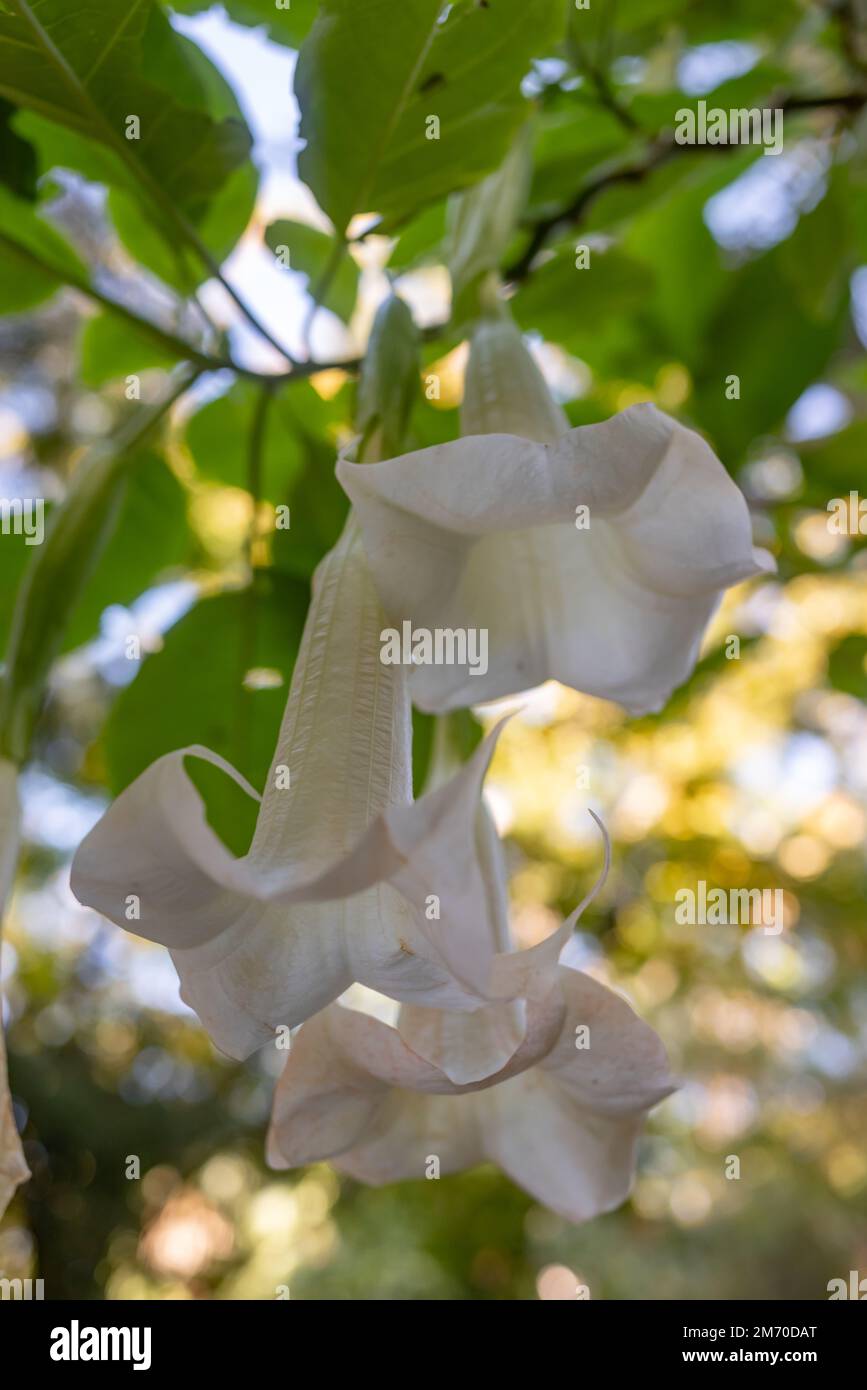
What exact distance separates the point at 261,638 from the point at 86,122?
0.21 m

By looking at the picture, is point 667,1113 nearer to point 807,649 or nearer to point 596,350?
point 807,649

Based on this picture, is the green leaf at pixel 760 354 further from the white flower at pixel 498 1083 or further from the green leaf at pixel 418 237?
the white flower at pixel 498 1083

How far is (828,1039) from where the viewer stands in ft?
11.6

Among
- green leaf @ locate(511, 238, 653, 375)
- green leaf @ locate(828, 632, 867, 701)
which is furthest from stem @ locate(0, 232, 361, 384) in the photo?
green leaf @ locate(828, 632, 867, 701)

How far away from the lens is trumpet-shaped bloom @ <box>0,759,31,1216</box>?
0.33m

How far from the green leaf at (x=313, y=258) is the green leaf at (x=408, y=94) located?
9cm

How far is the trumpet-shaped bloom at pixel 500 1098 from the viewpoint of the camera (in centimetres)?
32

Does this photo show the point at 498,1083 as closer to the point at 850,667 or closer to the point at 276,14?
the point at 276,14

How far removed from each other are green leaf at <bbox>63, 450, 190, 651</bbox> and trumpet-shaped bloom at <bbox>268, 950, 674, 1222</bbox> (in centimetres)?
29

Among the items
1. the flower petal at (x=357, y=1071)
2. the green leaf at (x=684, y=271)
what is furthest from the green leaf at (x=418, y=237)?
→ the flower petal at (x=357, y=1071)

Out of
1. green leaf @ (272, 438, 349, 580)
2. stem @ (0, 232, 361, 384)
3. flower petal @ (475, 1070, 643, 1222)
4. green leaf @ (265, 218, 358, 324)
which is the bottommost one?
flower petal @ (475, 1070, 643, 1222)

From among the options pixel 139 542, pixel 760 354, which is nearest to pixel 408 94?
pixel 139 542

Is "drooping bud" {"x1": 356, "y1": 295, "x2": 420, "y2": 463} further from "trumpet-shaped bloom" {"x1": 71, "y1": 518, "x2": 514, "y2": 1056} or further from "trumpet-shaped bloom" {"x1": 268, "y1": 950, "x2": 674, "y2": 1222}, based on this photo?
"trumpet-shaped bloom" {"x1": 268, "y1": 950, "x2": 674, "y2": 1222}
